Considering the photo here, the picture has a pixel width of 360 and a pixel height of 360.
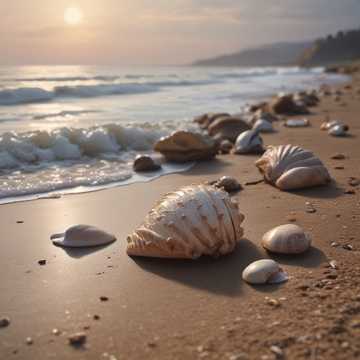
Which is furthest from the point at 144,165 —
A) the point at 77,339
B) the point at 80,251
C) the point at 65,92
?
the point at 65,92

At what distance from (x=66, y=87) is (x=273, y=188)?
14023 mm

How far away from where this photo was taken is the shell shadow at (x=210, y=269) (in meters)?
2.57

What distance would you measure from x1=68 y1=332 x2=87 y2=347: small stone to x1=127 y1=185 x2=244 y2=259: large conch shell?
2.84ft

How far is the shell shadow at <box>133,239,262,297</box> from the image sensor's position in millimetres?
2570

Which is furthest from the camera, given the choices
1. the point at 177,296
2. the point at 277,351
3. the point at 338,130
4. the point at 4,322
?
the point at 338,130

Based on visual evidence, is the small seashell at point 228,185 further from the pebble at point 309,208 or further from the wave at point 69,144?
the wave at point 69,144

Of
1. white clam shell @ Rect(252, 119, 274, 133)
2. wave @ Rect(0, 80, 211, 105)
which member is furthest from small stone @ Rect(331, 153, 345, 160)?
wave @ Rect(0, 80, 211, 105)

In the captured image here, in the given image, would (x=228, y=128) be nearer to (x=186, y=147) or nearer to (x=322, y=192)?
(x=186, y=147)

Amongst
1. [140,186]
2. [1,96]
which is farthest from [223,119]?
[1,96]

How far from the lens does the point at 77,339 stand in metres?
2.05

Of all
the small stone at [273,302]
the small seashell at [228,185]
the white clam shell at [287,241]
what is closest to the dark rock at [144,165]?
the small seashell at [228,185]

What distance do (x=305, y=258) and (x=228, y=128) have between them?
17.9 ft

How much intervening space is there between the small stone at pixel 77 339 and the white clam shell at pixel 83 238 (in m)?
1.17

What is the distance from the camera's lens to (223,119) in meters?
8.32
